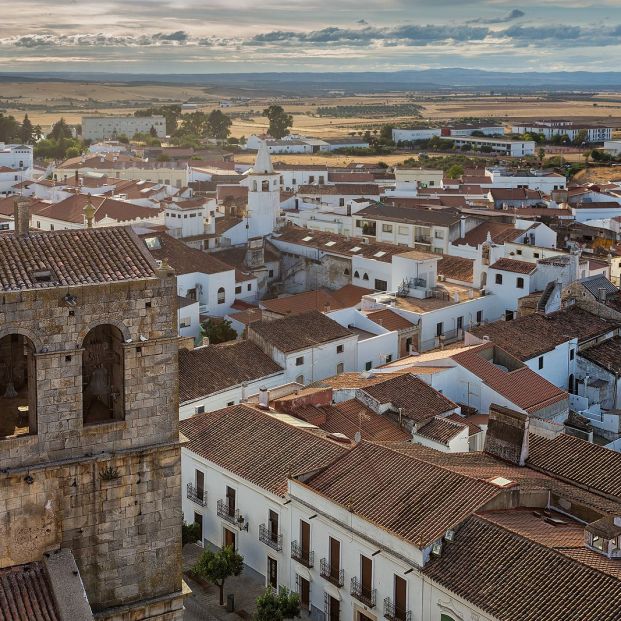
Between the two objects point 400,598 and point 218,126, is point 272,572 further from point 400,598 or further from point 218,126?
point 218,126

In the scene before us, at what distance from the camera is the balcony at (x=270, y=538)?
80.0ft

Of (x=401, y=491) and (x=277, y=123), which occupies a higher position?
(x=277, y=123)

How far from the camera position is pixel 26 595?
13031 millimetres

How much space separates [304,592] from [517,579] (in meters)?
6.51

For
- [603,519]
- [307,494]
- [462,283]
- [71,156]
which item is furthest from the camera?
[71,156]

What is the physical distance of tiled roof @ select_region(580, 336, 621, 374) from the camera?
37688 millimetres

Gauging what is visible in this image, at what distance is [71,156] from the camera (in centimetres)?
12206

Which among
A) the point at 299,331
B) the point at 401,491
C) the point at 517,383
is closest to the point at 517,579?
the point at 401,491

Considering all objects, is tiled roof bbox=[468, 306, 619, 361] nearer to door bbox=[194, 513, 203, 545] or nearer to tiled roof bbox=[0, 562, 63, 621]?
door bbox=[194, 513, 203, 545]

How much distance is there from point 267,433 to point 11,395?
41.9ft

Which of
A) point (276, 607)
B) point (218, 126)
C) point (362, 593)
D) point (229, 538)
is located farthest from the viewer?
point (218, 126)

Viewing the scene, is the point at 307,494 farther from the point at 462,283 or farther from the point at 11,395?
the point at 462,283

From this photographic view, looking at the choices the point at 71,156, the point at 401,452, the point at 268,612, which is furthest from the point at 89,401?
the point at 71,156

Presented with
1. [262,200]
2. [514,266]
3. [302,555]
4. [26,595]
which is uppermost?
[26,595]
